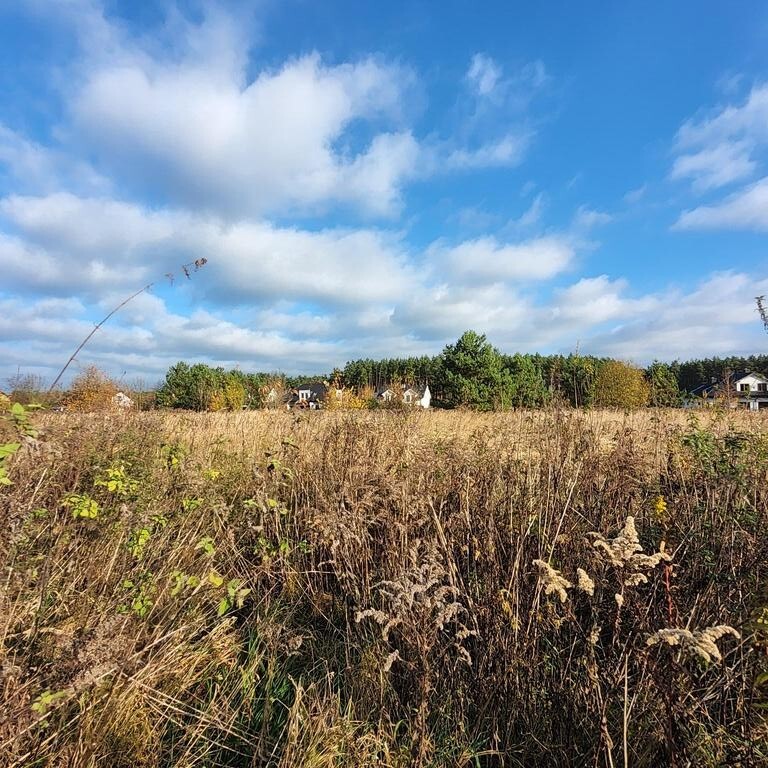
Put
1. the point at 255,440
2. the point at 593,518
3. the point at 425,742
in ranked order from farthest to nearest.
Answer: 1. the point at 255,440
2. the point at 593,518
3. the point at 425,742

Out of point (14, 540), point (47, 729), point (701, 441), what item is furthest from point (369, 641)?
point (701, 441)

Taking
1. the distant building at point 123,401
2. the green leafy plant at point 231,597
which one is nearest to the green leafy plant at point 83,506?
the green leafy plant at point 231,597

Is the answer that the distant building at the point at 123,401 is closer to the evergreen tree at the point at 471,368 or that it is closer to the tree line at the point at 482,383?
the tree line at the point at 482,383

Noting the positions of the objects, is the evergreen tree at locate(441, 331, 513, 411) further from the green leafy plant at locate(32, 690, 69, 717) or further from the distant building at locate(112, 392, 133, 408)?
the green leafy plant at locate(32, 690, 69, 717)

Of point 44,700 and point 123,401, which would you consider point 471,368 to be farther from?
point 44,700

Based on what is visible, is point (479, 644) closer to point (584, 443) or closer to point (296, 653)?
point (296, 653)

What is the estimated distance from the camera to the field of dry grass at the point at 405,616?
1.63 meters

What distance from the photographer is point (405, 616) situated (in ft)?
5.83

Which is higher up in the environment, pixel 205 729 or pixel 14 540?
pixel 14 540

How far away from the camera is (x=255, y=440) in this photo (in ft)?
18.5

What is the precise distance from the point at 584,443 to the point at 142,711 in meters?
3.09

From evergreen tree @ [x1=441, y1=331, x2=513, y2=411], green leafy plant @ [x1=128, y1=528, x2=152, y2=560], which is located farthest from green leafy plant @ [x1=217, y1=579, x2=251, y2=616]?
evergreen tree @ [x1=441, y1=331, x2=513, y2=411]

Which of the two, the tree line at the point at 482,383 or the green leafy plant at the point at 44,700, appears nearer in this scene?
the green leafy plant at the point at 44,700

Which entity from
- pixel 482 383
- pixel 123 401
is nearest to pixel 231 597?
pixel 123 401
